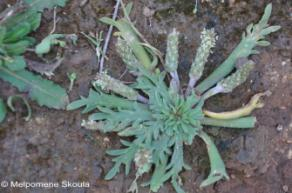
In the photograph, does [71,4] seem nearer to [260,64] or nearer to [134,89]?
[134,89]

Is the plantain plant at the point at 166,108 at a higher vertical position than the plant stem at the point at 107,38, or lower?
lower

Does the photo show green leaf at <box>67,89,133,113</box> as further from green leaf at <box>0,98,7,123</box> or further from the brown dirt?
green leaf at <box>0,98,7,123</box>

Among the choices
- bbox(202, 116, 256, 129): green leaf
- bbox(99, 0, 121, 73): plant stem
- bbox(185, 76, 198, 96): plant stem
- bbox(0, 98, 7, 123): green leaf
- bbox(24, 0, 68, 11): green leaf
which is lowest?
bbox(202, 116, 256, 129): green leaf

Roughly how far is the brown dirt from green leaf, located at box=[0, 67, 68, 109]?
0.06 m

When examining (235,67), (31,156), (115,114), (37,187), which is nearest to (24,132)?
(31,156)

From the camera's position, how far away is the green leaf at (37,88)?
2.63 metres

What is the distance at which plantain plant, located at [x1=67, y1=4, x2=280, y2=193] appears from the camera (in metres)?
2.56

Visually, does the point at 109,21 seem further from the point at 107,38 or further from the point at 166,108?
the point at 166,108

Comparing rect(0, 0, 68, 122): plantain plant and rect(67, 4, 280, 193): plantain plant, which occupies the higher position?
rect(0, 0, 68, 122): plantain plant

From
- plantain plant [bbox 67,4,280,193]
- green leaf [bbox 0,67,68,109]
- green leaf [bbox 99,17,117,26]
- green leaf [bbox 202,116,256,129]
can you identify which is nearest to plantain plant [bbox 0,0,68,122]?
green leaf [bbox 0,67,68,109]

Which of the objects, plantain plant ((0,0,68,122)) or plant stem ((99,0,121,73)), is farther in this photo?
plant stem ((99,0,121,73))

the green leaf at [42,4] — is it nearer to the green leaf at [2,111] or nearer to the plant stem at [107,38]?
the plant stem at [107,38]

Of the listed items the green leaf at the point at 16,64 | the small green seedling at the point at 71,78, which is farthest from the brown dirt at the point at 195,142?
the green leaf at the point at 16,64

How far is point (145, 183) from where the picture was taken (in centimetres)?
260
